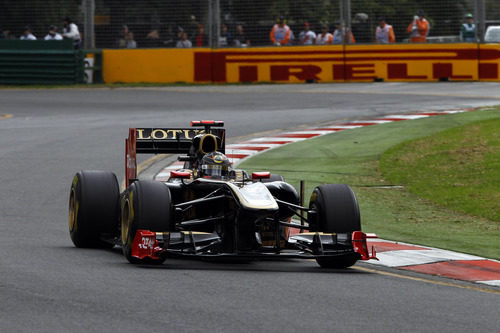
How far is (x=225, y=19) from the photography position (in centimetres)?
3158

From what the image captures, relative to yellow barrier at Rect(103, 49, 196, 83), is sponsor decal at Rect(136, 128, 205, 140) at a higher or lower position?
lower

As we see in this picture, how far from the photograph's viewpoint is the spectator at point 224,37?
31.6 metres

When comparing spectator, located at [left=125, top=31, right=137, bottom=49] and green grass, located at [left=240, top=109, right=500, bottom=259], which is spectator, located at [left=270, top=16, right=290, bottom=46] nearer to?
spectator, located at [left=125, top=31, right=137, bottom=49]

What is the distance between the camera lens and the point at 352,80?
31078 mm

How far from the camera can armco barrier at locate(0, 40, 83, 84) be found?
32.0m

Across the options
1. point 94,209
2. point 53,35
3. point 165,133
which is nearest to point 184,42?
point 53,35

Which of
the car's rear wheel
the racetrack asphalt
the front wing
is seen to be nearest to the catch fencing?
the racetrack asphalt

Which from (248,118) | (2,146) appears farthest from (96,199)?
(248,118)

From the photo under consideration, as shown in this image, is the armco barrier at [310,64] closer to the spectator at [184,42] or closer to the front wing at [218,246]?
the spectator at [184,42]

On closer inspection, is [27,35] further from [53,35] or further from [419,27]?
[419,27]

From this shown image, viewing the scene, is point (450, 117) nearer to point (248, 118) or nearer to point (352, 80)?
point (248, 118)

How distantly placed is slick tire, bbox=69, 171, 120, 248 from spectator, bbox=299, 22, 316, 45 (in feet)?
66.4

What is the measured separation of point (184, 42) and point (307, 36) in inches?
152

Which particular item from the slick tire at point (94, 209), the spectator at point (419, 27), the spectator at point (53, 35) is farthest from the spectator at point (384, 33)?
the slick tire at point (94, 209)
